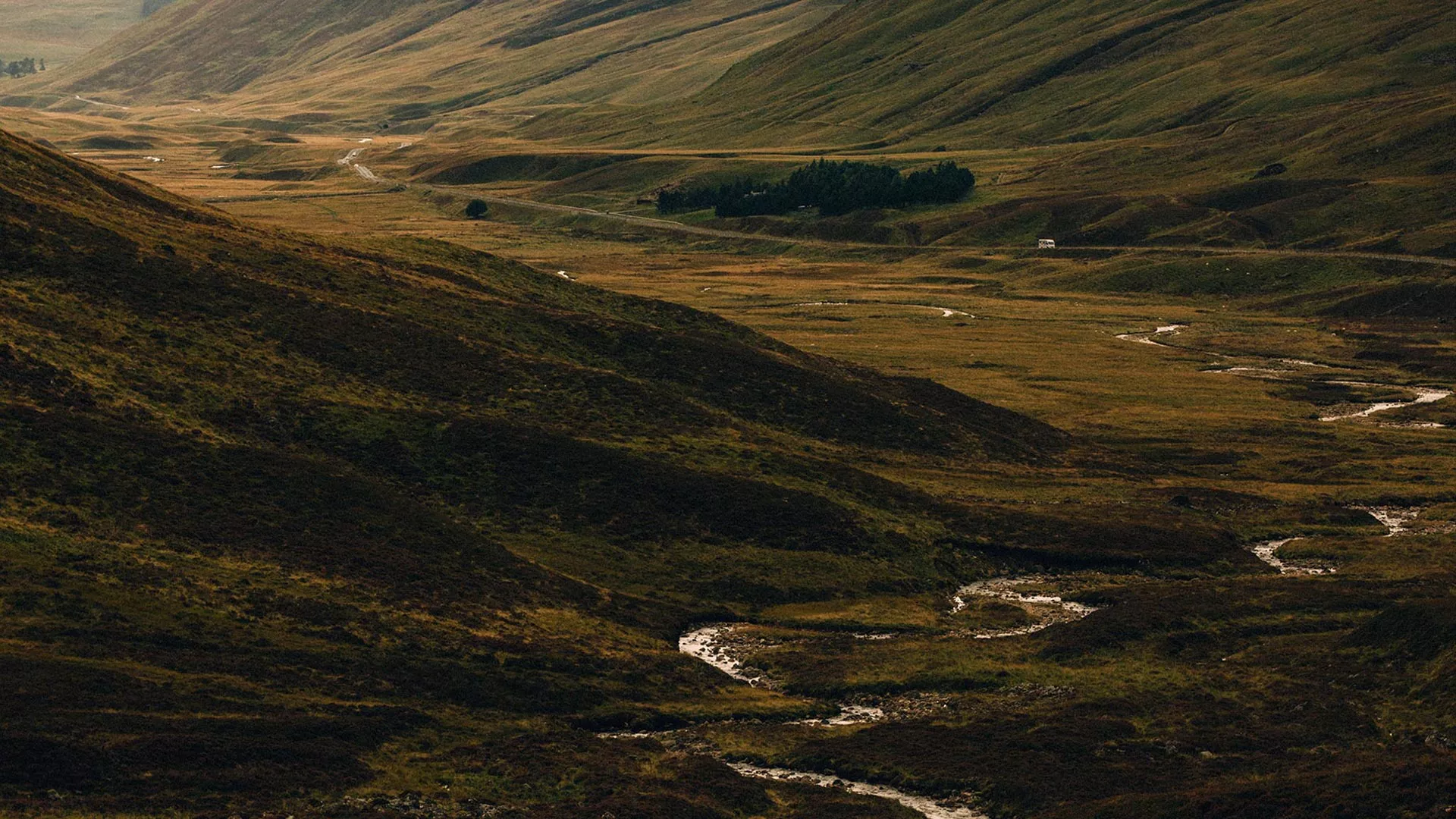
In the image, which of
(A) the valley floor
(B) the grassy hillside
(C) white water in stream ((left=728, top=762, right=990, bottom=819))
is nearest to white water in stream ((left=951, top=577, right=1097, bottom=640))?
(A) the valley floor

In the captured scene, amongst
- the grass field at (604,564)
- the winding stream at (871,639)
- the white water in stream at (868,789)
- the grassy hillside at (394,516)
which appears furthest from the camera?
the winding stream at (871,639)

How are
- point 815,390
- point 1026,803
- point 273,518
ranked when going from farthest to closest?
point 815,390 < point 273,518 < point 1026,803

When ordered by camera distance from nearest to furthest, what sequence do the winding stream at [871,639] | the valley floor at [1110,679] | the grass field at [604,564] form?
the grass field at [604,564] < the valley floor at [1110,679] < the winding stream at [871,639]

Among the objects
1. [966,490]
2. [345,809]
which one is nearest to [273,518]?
[345,809]

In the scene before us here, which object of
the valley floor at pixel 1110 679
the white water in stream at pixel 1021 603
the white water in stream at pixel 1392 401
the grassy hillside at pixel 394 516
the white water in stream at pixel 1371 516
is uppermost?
the grassy hillside at pixel 394 516

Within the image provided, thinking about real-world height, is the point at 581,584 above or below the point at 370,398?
below

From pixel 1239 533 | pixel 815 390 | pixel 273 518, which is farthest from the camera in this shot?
pixel 815 390

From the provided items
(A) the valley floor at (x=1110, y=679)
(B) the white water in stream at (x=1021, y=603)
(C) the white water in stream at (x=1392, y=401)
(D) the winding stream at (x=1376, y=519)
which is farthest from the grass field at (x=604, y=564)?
(C) the white water in stream at (x=1392, y=401)

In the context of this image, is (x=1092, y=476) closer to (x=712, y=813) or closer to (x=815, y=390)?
(x=815, y=390)

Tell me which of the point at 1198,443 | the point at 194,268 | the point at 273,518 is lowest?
the point at 1198,443

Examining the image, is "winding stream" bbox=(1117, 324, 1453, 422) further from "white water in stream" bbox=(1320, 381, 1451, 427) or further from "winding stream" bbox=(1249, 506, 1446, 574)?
"winding stream" bbox=(1249, 506, 1446, 574)

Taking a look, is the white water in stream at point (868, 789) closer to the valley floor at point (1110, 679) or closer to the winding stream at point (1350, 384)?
the valley floor at point (1110, 679)
